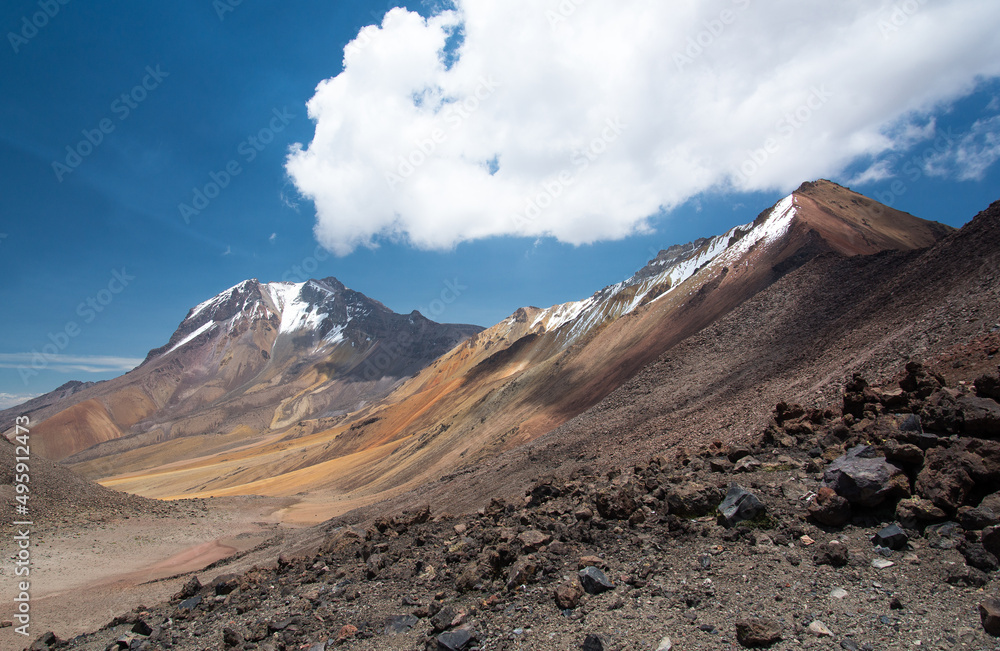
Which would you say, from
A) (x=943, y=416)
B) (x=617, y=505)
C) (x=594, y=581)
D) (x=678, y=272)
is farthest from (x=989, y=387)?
(x=678, y=272)

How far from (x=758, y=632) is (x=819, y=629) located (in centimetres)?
64

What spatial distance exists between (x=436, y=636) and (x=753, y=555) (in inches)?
186

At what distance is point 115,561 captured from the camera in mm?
21719

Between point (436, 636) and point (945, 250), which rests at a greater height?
point (945, 250)

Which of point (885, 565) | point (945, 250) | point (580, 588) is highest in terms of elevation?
point (945, 250)

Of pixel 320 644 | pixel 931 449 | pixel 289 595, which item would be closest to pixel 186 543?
pixel 289 595

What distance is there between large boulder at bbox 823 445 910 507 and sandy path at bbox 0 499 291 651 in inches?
752

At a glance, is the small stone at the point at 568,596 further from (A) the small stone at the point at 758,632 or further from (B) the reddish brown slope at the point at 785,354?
(B) the reddish brown slope at the point at 785,354

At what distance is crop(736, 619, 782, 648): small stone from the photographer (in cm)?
495

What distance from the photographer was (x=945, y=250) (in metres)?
20.3

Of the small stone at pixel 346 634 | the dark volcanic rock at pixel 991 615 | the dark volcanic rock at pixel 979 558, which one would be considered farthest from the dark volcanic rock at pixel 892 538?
the small stone at pixel 346 634

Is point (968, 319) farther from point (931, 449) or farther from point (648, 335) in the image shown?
point (648, 335)

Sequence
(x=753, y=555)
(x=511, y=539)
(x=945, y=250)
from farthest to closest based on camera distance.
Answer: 1. (x=945, y=250)
2. (x=511, y=539)
3. (x=753, y=555)

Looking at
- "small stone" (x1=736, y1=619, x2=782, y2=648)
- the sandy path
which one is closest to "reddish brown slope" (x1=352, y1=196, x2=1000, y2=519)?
"small stone" (x1=736, y1=619, x2=782, y2=648)
